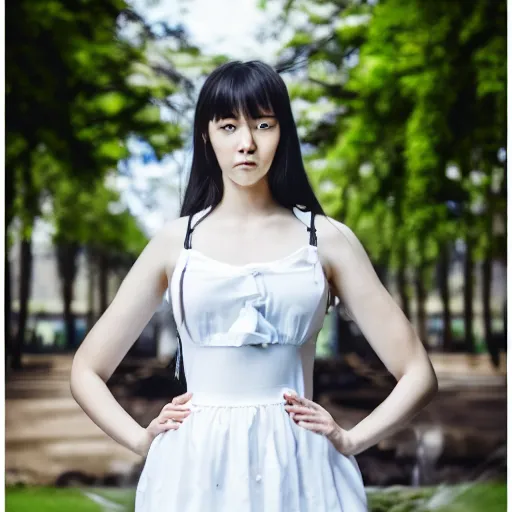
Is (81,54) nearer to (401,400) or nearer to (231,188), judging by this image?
(231,188)

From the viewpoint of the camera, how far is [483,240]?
3.20 meters

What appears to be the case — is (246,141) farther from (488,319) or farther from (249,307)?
(488,319)

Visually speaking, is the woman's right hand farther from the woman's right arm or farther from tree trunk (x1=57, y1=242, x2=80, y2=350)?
tree trunk (x1=57, y1=242, x2=80, y2=350)

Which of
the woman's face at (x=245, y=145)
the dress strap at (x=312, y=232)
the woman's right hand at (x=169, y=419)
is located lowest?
the woman's right hand at (x=169, y=419)

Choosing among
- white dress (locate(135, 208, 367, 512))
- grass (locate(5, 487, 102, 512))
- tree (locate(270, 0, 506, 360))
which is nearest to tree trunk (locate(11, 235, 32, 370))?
grass (locate(5, 487, 102, 512))

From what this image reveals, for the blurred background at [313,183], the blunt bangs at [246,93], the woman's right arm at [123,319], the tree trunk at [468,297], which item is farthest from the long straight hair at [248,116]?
the tree trunk at [468,297]

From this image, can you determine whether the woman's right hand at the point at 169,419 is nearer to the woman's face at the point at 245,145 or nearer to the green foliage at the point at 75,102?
the woman's face at the point at 245,145

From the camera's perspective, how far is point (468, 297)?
10.5 ft

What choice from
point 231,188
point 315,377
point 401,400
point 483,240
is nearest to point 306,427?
point 401,400

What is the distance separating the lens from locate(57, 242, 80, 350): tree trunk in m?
3.12

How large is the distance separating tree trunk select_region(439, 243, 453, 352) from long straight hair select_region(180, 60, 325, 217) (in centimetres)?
136

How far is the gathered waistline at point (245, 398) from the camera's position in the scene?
5.95 ft

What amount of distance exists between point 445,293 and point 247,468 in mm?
1664

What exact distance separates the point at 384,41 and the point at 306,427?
6.20ft
